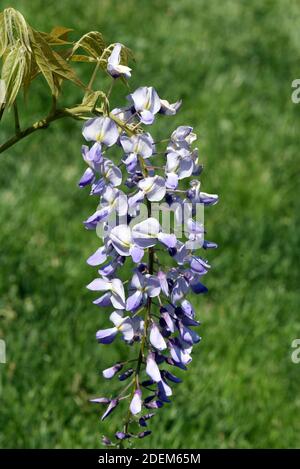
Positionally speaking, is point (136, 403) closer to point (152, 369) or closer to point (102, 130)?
point (152, 369)

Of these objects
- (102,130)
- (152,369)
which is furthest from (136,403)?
(102,130)

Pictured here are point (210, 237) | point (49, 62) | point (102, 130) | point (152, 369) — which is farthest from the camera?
point (210, 237)

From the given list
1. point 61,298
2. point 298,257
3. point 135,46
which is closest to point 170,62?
point 135,46

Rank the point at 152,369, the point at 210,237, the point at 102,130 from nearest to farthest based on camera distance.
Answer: the point at 102,130 → the point at 152,369 → the point at 210,237

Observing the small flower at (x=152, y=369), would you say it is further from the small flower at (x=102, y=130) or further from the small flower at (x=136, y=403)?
the small flower at (x=102, y=130)

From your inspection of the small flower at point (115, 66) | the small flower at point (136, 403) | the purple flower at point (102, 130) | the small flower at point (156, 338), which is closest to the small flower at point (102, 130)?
the purple flower at point (102, 130)

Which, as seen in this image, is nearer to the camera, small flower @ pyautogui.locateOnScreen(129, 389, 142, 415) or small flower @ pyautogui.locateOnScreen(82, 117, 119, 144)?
small flower @ pyautogui.locateOnScreen(82, 117, 119, 144)

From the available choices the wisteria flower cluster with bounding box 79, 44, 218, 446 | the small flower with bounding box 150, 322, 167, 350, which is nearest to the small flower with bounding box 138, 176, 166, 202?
the wisteria flower cluster with bounding box 79, 44, 218, 446

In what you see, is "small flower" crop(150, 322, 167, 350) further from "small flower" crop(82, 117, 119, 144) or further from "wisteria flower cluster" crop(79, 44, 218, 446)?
"small flower" crop(82, 117, 119, 144)
